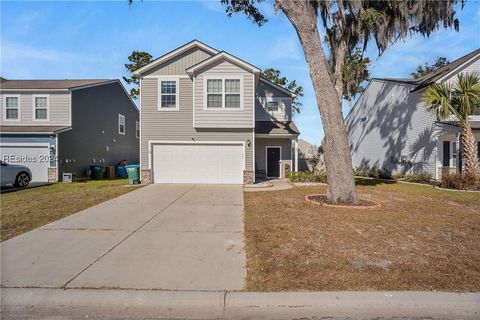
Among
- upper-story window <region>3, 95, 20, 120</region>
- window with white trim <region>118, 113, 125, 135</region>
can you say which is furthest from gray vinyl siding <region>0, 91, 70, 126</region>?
window with white trim <region>118, 113, 125, 135</region>

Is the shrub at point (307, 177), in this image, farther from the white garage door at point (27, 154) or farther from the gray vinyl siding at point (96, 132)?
the white garage door at point (27, 154)

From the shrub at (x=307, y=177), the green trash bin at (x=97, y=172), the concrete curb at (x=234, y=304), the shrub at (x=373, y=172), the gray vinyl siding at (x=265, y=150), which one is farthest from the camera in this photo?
the shrub at (x=373, y=172)

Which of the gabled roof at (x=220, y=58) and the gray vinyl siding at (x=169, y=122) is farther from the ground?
the gabled roof at (x=220, y=58)

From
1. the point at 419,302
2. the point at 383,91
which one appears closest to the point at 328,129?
the point at 419,302

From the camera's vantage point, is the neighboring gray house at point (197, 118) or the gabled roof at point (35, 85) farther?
the gabled roof at point (35, 85)

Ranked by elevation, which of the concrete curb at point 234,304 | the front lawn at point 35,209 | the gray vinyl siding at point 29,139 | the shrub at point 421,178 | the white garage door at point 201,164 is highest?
the gray vinyl siding at point 29,139

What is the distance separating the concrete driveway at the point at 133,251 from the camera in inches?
163

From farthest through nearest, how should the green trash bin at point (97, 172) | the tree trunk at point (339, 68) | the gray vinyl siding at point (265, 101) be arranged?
the green trash bin at point (97, 172)
the gray vinyl siding at point (265, 101)
the tree trunk at point (339, 68)

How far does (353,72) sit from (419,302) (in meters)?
24.2

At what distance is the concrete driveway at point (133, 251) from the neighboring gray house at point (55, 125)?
11383 mm

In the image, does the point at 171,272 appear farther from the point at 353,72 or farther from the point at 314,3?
the point at 353,72

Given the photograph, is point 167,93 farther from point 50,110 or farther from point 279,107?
point 50,110

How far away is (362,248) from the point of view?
17.7 ft

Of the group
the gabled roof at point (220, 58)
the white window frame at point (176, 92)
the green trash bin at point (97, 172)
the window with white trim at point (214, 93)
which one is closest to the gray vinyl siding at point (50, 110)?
the green trash bin at point (97, 172)
